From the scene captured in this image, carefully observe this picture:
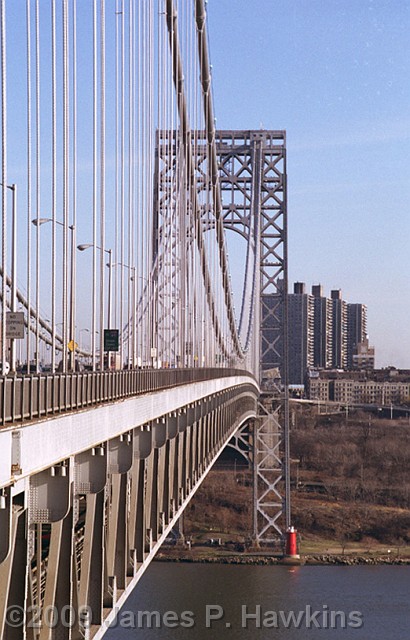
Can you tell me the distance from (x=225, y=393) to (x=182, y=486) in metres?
15.2

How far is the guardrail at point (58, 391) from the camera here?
8.95 m

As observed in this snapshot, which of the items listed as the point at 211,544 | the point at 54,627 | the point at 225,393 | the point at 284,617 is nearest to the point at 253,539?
the point at 211,544

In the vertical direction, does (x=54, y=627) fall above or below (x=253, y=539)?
above

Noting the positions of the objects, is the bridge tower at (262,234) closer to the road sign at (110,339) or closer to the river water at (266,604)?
the river water at (266,604)

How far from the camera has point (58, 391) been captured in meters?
10.7

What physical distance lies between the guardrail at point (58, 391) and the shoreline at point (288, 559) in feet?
125

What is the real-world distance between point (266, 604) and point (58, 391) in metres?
35.9

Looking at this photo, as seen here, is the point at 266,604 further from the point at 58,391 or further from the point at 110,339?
the point at 58,391

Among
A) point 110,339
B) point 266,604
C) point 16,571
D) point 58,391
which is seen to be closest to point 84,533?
point 58,391

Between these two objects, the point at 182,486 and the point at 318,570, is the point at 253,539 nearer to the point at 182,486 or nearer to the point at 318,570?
the point at 318,570

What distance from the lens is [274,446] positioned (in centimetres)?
6431

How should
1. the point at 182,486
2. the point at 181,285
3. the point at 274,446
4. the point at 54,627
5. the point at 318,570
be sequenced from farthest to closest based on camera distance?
the point at 274,446 → the point at 318,570 → the point at 181,285 → the point at 182,486 → the point at 54,627

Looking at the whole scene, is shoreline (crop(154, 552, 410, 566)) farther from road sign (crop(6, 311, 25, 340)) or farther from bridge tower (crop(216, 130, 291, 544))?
road sign (crop(6, 311, 25, 340))

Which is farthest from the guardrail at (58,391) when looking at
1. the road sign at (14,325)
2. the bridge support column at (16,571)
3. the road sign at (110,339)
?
the road sign at (110,339)
